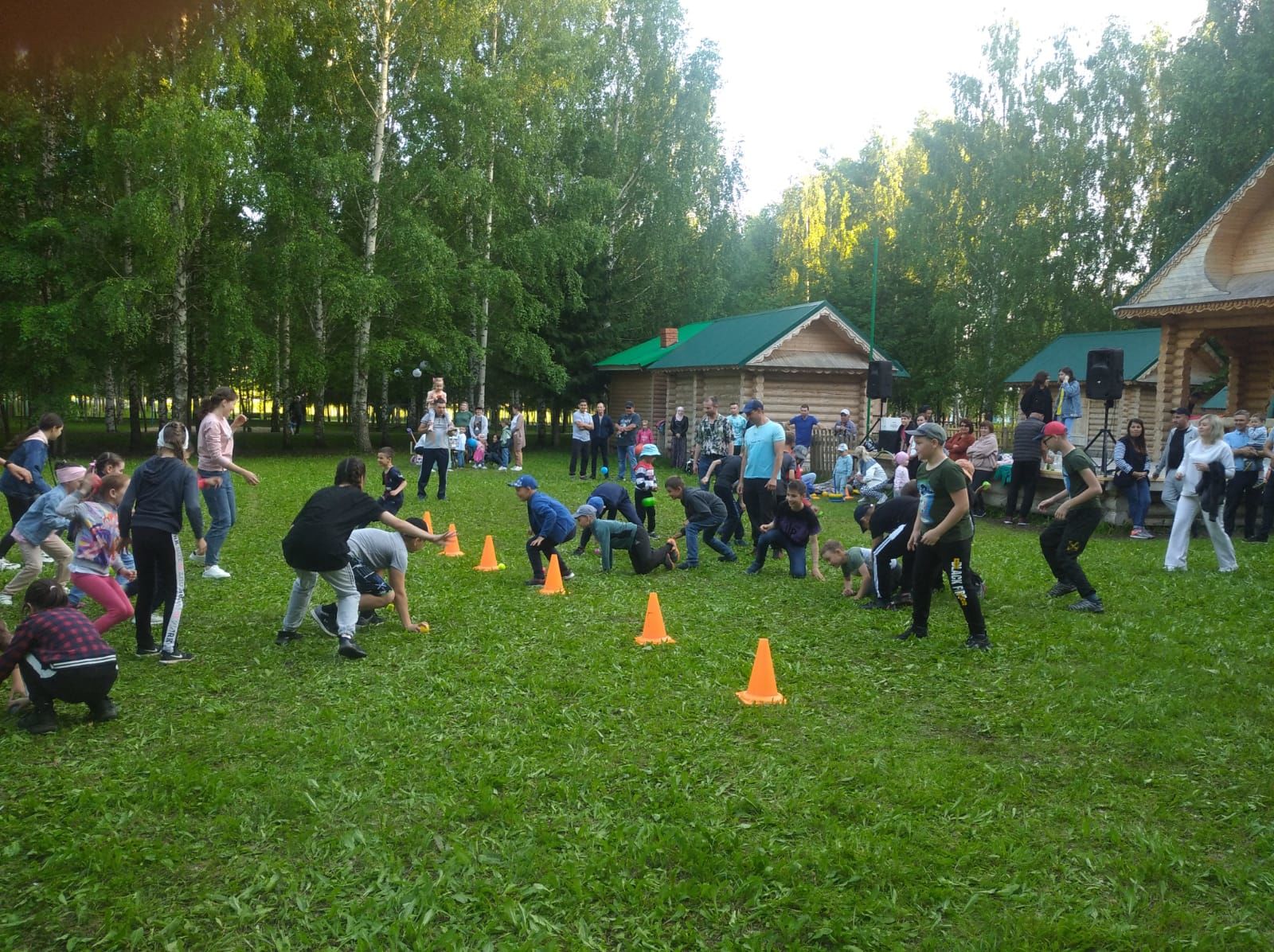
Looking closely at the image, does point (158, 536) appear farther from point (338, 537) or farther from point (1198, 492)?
point (1198, 492)

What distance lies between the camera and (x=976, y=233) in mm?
38344

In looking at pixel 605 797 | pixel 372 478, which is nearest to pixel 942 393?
pixel 372 478

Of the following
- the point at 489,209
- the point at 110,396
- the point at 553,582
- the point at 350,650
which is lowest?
the point at 350,650

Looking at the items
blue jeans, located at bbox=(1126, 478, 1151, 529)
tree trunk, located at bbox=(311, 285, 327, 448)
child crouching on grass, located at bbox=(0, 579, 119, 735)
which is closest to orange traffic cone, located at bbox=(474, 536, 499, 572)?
child crouching on grass, located at bbox=(0, 579, 119, 735)

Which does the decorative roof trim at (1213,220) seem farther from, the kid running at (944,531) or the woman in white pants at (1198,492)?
the kid running at (944,531)

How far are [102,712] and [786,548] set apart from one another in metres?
7.28

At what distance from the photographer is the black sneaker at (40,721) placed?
5508mm

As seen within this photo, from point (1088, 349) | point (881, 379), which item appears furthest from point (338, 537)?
point (1088, 349)

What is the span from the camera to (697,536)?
11.4m

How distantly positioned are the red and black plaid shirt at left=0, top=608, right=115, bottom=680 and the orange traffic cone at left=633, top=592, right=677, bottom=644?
13.1 feet

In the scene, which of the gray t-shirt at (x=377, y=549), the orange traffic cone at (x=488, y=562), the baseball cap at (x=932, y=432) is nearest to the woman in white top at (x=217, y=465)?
the gray t-shirt at (x=377, y=549)

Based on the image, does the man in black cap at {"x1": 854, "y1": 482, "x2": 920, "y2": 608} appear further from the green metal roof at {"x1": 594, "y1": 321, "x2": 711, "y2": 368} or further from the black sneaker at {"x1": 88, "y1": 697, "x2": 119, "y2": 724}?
the green metal roof at {"x1": 594, "y1": 321, "x2": 711, "y2": 368}

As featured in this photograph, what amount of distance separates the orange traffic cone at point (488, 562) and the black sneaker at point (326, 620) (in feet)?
10.1

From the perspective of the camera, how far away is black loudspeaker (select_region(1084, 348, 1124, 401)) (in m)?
15.8
